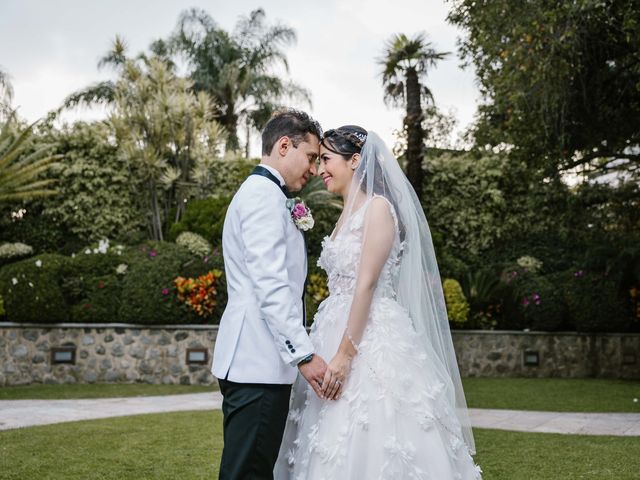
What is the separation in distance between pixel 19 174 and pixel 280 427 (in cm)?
1127

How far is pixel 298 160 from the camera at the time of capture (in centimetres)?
313

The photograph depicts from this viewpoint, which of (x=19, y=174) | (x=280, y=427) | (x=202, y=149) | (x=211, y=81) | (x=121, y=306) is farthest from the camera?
(x=211, y=81)

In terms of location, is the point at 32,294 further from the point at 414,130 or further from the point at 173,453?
the point at 414,130

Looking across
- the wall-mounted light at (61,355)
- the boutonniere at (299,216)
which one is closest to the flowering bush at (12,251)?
the wall-mounted light at (61,355)

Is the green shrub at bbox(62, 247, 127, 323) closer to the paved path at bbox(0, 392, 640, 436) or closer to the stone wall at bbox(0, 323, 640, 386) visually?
the stone wall at bbox(0, 323, 640, 386)

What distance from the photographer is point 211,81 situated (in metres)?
25.1

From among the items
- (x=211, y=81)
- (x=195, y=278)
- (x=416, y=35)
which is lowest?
(x=195, y=278)

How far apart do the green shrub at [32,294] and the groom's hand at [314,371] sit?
8250mm

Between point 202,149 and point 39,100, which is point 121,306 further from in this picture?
point 39,100

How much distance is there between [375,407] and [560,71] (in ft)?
25.1

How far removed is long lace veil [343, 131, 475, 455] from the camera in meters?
3.51

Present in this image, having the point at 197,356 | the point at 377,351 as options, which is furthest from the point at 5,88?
the point at 377,351

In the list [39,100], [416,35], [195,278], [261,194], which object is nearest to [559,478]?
[261,194]

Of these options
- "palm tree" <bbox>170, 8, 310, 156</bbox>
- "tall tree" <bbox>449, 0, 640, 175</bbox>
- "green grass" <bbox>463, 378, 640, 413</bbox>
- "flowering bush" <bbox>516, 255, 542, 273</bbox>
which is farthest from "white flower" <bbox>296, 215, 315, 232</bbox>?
"palm tree" <bbox>170, 8, 310, 156</bbox>
